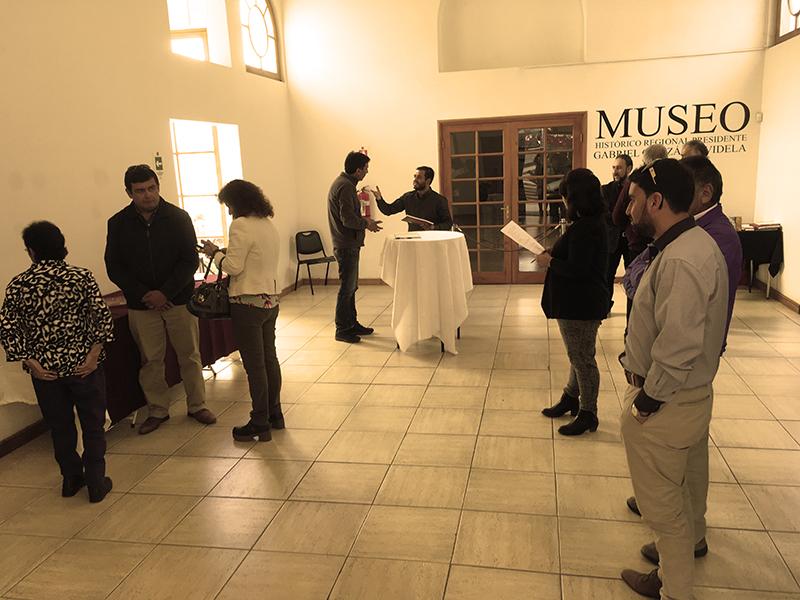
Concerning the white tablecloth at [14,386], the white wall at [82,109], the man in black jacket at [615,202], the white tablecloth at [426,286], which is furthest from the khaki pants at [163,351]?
the man in black jacket at [615,202]

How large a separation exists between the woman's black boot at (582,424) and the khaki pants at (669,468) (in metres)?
1.57

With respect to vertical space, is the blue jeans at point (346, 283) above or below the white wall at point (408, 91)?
below

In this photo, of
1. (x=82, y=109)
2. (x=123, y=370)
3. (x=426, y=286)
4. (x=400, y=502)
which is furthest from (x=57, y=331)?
(x=426, y=286)

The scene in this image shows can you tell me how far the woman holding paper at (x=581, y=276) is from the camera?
3371 millimetres

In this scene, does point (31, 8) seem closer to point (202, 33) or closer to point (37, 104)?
point (37, 104)

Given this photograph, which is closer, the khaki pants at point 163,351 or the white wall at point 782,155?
the khaki pants at point 163,351

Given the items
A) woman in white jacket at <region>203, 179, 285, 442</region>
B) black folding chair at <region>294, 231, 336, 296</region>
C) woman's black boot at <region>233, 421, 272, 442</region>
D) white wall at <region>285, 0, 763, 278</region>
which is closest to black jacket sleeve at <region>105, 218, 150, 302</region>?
woman in white jacket at <region>203, 179, 285, 442</region>

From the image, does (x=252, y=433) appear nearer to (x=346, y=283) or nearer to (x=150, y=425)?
(x=150, y=425)

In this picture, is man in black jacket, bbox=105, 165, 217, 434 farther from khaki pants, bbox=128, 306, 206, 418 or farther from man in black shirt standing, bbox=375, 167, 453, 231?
man in black shirt standing, bbox=375, 167, 453, 231

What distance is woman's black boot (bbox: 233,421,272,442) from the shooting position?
3914mm

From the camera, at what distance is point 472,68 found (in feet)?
27.8

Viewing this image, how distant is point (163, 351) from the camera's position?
427 cm

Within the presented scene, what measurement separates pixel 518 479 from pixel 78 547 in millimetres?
2081

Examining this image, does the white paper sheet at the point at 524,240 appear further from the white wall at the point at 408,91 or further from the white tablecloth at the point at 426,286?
the white wall at the point at 408,91
